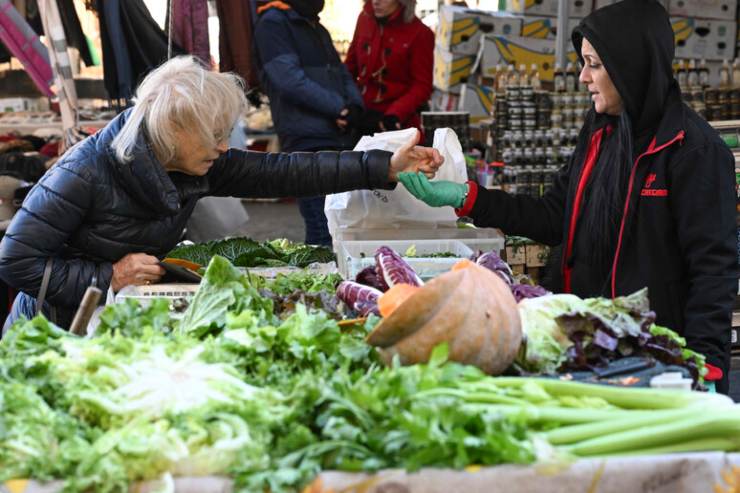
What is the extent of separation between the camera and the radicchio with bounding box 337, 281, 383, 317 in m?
3.06

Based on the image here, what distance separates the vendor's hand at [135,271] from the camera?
3.80 m

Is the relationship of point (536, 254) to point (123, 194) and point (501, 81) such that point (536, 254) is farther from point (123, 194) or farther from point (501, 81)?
point (123, 194)

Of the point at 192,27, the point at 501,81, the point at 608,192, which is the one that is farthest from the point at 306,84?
the point at 608,192

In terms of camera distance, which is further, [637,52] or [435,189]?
[435,189]

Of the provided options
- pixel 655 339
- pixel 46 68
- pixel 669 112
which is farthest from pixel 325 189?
pixel 46 68

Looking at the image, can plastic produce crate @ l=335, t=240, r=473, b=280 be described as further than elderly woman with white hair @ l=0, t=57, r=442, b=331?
Yes

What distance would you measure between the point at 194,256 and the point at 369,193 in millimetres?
958

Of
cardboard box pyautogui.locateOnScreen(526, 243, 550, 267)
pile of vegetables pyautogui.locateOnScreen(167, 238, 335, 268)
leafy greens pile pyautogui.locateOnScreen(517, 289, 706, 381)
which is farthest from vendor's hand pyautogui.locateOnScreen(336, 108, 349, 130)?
leafy greens pile pyautogui.locateOnScreen(517, 289, 706, 381)

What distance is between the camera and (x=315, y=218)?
682cm

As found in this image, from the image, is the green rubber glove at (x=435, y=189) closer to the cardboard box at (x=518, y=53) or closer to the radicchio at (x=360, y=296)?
the radicchio at (x=360, y=296)

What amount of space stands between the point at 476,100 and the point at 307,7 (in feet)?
9.00

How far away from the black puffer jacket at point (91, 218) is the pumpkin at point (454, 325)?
1.58 metres

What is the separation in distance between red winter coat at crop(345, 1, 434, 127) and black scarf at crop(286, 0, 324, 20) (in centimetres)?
83

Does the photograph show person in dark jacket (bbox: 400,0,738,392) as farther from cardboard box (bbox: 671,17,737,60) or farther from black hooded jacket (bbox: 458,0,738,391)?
cardboard box (bbox: 671,17,737,60)
